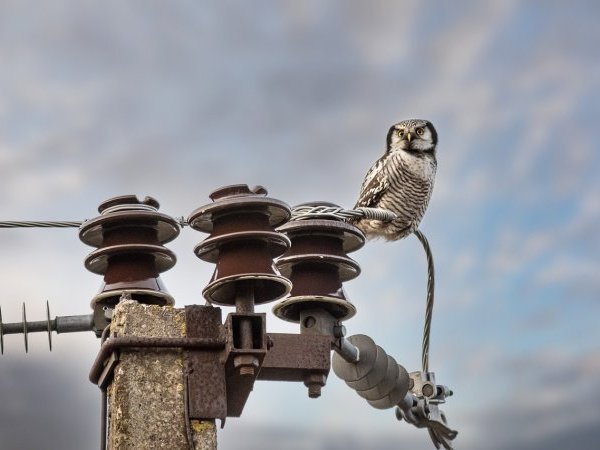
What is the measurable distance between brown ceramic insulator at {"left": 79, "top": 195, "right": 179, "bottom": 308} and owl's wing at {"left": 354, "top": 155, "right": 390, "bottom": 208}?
199 inches

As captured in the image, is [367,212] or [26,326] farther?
[367,212]

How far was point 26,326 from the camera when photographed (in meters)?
4.27

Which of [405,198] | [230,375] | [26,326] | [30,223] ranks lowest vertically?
[230,375]

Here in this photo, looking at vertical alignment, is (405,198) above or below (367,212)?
above

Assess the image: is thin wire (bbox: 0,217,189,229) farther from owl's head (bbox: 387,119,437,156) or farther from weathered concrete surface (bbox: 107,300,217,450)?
owl's head (bbox: 387,119,437,156)

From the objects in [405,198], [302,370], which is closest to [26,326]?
[302,370]

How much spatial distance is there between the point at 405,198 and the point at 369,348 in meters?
4.22

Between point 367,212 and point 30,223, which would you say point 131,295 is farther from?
point 367,212

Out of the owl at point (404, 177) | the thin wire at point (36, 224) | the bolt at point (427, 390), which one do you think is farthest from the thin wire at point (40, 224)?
the owl at point (404, 177)

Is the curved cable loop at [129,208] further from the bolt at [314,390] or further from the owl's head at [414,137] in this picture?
the owl's head at [414,137]

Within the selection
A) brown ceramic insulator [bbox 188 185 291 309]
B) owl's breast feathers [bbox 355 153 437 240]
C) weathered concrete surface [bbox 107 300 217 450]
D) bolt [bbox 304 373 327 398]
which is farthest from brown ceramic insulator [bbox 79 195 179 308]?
owl's breast feathers [bbox 355 153 437 240]

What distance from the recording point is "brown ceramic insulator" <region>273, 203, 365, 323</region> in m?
4.34

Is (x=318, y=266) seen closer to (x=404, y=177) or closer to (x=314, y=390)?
(x=314, y=390)

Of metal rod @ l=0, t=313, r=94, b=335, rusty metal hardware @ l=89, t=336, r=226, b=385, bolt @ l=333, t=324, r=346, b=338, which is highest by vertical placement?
metal rod @ l=0, t=313, r=94, b=335
